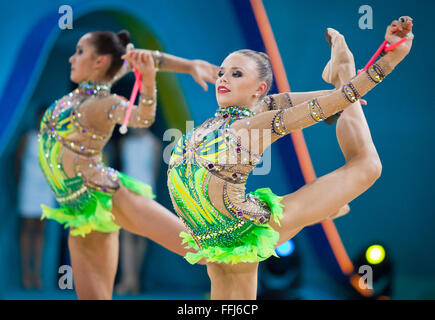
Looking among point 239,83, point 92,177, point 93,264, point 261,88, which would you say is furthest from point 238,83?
point 93,264

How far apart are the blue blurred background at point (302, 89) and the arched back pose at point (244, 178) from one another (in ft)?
5.85

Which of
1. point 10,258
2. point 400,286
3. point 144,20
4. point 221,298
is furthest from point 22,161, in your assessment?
point 400,286

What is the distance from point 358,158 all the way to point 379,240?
212cm

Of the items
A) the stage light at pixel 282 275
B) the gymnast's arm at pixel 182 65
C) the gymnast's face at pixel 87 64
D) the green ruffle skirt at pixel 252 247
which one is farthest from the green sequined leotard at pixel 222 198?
the stage light at pixel 282 275

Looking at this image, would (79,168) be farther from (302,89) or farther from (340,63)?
(302,89)

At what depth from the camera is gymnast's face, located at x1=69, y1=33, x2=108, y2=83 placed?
319 cm

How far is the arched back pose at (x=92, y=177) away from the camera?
9.94 feet

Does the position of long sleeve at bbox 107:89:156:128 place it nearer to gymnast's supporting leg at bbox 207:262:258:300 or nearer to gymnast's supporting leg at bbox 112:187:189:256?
gymnast's supporting leg at bbox 112:187:189:256

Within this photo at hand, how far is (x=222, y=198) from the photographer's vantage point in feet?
7.79

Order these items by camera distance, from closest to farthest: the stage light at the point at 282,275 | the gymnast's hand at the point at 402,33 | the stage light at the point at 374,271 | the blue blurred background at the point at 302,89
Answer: the gymnast's hand at the point at 402,33, the stage light at the point at 374,271, the stage light at the point at 282,275, the blue blurred background at the point at 302,89

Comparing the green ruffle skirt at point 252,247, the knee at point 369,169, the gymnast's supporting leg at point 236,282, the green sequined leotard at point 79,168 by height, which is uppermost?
the green sequined leotard at point 79,168

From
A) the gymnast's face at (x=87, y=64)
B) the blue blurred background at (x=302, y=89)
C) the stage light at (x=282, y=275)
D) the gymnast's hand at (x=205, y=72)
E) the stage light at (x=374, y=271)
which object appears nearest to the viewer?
the gymnast's hand at (x=205, y=72)

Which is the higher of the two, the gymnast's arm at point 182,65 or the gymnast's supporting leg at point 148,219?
the gymnast's arm at point 182,65

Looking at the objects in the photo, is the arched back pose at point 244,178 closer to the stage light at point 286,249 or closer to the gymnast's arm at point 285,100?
the gymnast's arm at point 285,100
